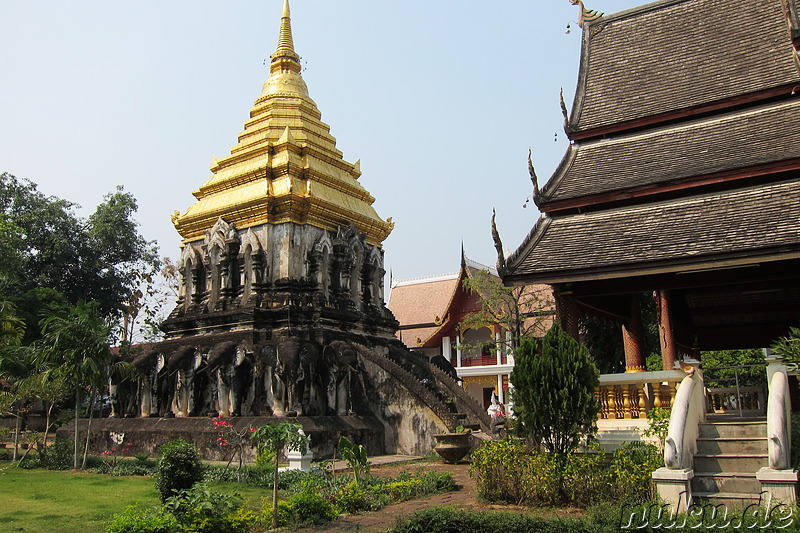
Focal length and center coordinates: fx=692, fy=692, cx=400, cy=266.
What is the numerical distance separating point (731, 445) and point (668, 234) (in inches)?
127

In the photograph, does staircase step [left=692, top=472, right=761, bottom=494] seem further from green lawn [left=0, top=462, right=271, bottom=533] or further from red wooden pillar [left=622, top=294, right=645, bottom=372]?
green lawn [left=0, top=462, right=271, bottom=533]

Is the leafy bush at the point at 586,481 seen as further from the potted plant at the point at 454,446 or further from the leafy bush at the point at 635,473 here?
the potted plant at the point at 454,446

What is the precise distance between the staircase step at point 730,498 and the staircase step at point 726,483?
0.18ft

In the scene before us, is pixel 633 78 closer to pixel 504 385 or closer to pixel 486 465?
pixel 486 465

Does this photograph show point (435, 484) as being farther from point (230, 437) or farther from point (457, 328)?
point (457, 328)

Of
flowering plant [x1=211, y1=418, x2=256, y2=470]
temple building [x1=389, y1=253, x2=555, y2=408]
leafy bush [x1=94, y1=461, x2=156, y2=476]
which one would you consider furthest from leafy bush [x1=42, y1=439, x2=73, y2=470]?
temple building [x1=389, y1=253, x2=555, y2=408]

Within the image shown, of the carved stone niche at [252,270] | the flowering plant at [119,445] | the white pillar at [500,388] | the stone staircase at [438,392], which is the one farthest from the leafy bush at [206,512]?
the white pillar at [500,388]

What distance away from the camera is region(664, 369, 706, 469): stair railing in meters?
7.05

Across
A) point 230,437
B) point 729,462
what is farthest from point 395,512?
point 230,437

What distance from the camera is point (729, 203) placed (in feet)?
32.5

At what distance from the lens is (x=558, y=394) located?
8367 millimetres

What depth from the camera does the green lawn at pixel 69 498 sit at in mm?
7957

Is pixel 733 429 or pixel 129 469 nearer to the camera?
pixel 733 429

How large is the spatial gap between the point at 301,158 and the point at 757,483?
49.9 feet
